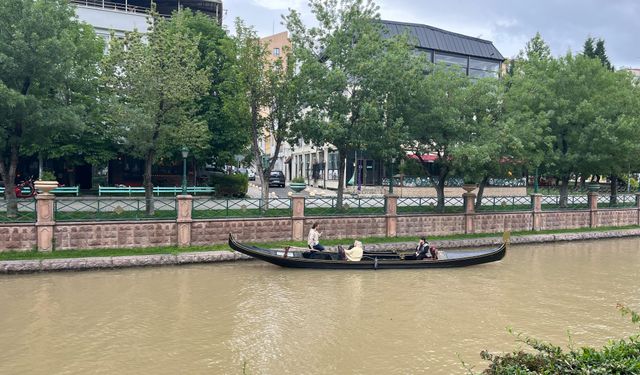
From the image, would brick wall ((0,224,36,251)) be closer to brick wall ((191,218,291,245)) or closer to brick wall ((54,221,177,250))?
brick wall ((54,221,177,250))

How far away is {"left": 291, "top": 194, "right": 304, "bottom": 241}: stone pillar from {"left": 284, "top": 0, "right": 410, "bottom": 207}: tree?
2.57 m

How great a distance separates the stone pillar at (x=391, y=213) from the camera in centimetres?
2406

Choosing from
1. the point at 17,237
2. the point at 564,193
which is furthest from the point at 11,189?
the point at 564,193

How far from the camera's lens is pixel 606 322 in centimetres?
1305

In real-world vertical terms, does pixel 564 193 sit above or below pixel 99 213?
above

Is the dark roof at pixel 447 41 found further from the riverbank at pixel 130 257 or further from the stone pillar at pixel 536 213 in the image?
the riverbank at pixel 130 257

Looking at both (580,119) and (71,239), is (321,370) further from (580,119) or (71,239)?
(580,119)

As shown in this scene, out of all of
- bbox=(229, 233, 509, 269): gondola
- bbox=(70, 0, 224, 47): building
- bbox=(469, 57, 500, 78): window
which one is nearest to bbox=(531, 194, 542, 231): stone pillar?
bbox=(229, 233, 509, 269): gondola

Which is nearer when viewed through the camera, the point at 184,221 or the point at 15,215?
the point at 15,215

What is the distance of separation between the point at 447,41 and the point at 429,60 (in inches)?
191

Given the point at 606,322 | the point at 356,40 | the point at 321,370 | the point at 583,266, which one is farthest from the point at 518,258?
the point at 321,370

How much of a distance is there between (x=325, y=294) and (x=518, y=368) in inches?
407

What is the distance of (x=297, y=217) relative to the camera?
22.2 meters

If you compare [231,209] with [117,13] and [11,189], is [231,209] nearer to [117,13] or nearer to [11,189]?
[11,189]
